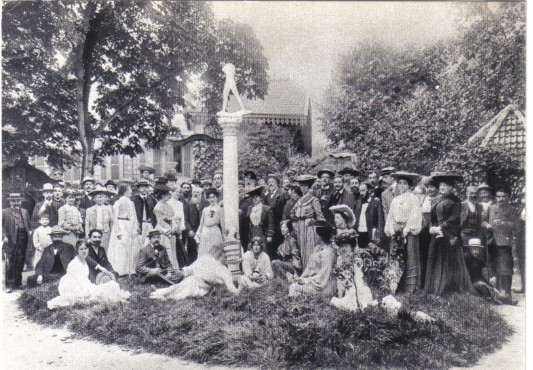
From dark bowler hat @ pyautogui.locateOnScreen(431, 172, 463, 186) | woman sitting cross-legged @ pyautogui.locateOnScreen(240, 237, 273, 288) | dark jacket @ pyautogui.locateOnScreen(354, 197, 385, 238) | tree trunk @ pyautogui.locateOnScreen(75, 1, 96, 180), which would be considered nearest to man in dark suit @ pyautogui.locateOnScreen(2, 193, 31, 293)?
tree trunk @ pyautogui.locateOnScreen(75, 1, 96, 180)

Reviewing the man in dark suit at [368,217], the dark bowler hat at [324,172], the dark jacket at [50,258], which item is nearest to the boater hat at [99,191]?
the dark jacket at [50,258]

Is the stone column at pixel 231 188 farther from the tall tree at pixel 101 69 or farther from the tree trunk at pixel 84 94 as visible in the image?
the tree trunk at pixel 84 94

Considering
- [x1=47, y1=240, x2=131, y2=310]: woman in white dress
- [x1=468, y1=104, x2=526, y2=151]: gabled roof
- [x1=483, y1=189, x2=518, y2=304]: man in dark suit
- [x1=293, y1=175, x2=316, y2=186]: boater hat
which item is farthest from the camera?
[x1=293, y1=175, x2=316, y2=186]: boater hat

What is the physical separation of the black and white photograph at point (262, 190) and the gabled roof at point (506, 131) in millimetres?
38

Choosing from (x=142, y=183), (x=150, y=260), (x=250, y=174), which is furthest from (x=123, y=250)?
(x=250, y=174)

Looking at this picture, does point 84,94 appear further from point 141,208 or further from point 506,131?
point 506,131

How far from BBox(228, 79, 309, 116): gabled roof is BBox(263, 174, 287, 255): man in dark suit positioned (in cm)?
125

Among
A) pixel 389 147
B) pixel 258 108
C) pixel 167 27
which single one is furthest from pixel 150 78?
pixel 389 147

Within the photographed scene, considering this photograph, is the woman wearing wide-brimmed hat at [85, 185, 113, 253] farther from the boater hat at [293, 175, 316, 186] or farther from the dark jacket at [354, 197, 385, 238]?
the dark jacket at [354, 197, 385, 238]

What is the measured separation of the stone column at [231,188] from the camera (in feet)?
22.8

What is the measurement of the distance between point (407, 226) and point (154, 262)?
3887 millimetres

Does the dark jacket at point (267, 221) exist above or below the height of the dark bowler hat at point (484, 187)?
below

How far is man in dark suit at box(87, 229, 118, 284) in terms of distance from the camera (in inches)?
260

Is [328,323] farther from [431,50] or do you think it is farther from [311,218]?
[431,50]
